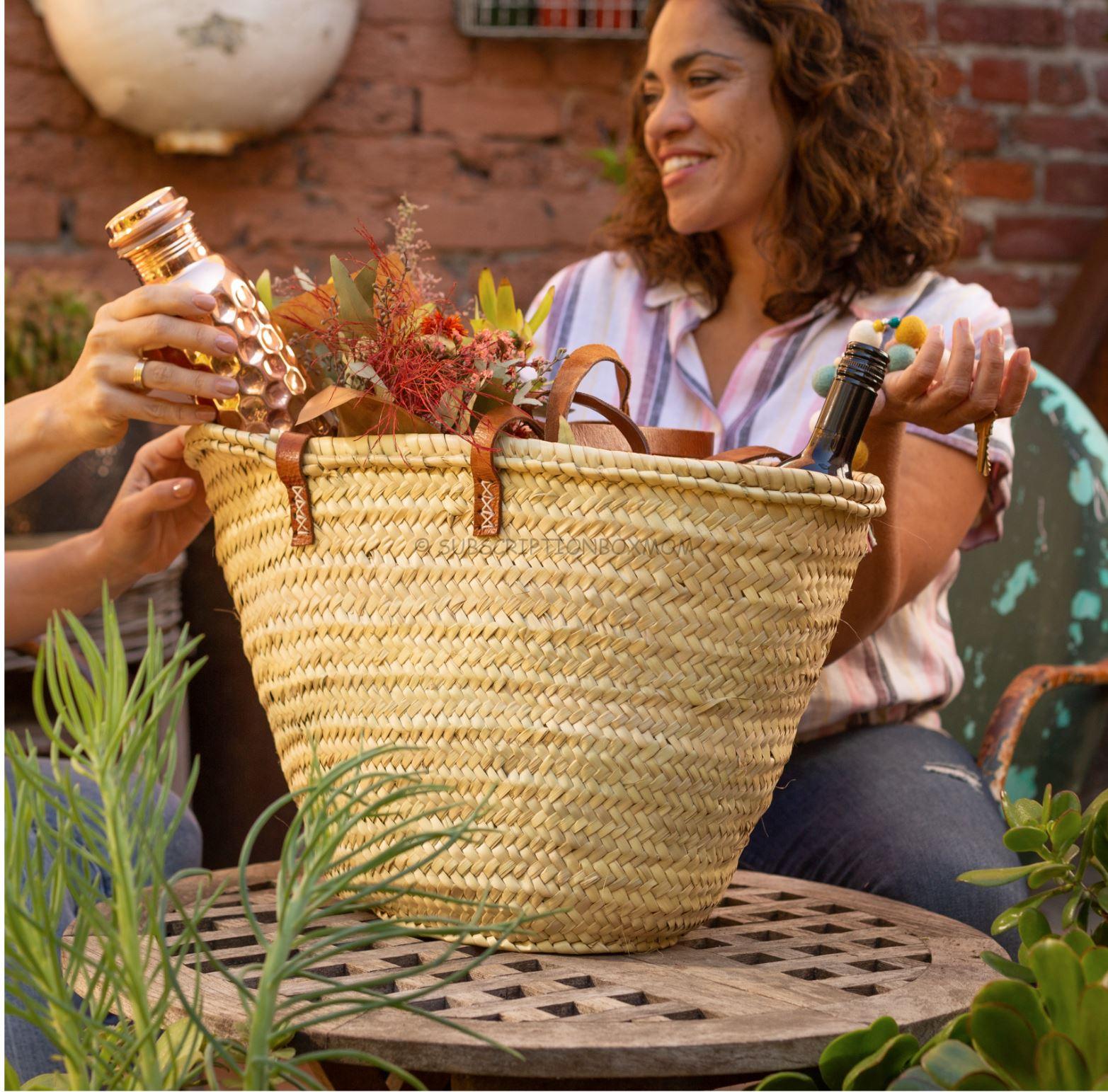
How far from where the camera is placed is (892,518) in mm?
1077

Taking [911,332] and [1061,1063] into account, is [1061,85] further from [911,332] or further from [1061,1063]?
[1061,1063]

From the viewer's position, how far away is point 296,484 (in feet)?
2.54

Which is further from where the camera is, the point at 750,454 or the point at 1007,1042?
the point at 750,454

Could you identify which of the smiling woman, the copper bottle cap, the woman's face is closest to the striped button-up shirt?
the smiling woman

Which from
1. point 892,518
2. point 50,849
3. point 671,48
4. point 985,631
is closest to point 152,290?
point 50,849

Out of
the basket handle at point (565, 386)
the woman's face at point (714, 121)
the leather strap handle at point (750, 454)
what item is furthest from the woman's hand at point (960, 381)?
the woman's face at point (714, 121)

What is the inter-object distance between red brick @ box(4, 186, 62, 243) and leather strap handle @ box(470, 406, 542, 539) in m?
1.45

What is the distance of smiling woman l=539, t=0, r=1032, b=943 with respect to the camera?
1218 millimetres

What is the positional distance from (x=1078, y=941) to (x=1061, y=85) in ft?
6.33

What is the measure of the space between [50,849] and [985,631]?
49.7 inches

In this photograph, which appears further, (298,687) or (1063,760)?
(1063,760)

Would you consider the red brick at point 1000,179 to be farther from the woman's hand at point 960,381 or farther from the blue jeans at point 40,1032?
the blue jeans at point 40,1032

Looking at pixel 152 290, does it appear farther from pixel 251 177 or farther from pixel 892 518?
pixel 251 177

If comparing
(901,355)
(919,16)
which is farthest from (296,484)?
(919,16)
